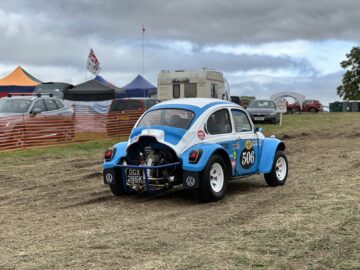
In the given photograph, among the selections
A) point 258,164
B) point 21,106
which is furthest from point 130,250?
point 21,106

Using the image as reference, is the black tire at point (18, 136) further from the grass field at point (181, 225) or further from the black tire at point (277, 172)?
the black tire at point (277, 172)

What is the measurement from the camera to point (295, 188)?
33.0ft

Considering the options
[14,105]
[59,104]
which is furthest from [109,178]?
[59,104]

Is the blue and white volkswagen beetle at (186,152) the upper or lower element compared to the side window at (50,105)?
lower

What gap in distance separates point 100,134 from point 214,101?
39.8ft

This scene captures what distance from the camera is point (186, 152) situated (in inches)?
343

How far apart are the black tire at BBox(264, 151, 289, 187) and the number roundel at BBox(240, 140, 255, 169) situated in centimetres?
52

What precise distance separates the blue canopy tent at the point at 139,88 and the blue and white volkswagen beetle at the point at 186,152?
28264 millimetres

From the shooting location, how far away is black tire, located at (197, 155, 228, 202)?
8.58 m

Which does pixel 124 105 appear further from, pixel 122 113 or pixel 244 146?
pixel 244 146

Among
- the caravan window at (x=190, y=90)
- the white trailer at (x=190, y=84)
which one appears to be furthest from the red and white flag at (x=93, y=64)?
the caravan window at (x=190, y=90)

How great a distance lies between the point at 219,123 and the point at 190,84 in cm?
1588

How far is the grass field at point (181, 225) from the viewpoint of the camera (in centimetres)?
570

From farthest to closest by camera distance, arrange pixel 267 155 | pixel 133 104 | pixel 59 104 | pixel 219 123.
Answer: pixel 133 104, pixel 59 104, pixel 267 155, pixel 219 123
